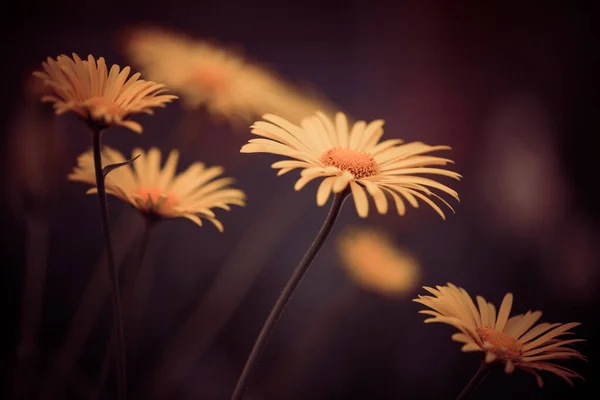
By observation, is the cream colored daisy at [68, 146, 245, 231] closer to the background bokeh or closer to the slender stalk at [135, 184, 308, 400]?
the background bokeh

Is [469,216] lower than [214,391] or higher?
higher

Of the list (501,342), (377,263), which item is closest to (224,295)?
(377,263)

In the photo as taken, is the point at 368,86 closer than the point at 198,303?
No

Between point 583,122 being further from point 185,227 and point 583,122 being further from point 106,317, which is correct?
point 106,317

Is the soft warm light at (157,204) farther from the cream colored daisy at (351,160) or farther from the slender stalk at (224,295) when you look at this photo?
the slender stalk at (224,295)

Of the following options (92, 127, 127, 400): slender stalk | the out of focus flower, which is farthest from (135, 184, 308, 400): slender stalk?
(92, 127, 127, 400): slender stalk

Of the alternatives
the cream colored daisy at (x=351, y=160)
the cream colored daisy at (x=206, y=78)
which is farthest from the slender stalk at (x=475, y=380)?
the cream colored daisy at (x=206, y=78)

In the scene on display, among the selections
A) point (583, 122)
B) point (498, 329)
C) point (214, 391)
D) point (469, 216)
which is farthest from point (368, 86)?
point (498, 329)
